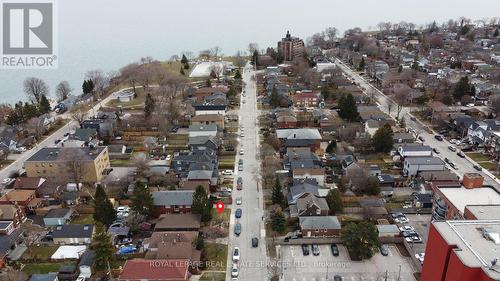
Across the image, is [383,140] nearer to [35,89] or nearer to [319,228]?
[319,228]

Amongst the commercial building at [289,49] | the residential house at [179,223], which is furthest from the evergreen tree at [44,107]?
the commercial building at [289,49]

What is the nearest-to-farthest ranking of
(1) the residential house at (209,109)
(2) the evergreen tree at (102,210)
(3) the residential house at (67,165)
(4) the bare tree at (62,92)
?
(2) the evergreen tree at (102,210) < (3) the residential house at (67,165) < (1) the residential house at (209,109) < (4) the bare tree at (62,92)

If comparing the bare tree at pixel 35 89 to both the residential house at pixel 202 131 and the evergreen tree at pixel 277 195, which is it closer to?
the residential house at pixel 202 131

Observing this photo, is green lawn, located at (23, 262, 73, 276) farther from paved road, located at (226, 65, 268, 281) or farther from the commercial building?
the commercial building

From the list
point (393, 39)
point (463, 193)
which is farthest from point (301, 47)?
point (463, 193)

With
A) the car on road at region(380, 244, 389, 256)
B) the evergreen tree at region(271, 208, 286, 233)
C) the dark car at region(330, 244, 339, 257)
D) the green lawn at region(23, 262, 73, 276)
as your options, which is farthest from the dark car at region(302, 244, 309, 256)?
the green lawn at region(23, 262, 73, 276)
